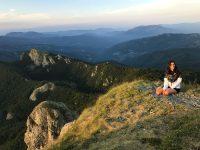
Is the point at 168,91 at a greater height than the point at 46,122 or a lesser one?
greater

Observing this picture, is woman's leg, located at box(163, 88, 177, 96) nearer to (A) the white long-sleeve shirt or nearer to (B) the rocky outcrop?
(A) the white long-sleeve shirt

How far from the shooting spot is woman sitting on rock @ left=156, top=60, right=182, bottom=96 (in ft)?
108

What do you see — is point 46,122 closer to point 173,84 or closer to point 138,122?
point 173,84

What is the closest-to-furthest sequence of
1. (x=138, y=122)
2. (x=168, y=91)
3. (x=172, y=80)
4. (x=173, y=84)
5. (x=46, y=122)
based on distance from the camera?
(x=138, y=122) → (x=168, y=91) → (x=172, y=80) → (x=173, y=84) → (x=46, y=122)

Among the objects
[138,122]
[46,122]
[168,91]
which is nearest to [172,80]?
[168,91]

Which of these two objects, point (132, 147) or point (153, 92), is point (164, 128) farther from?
point (153, 92)

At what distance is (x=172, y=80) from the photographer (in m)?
33.2

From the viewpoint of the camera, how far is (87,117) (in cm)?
3341

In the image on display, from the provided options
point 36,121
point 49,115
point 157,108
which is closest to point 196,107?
point 157,108

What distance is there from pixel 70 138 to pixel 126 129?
6.37 meters

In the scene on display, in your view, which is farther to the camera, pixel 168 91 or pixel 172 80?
pixel 172 80

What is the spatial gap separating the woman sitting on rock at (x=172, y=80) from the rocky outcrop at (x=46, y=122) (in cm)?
4860

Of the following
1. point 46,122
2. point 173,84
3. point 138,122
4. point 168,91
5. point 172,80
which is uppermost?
point 172,80

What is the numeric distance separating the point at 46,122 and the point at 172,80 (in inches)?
3265
